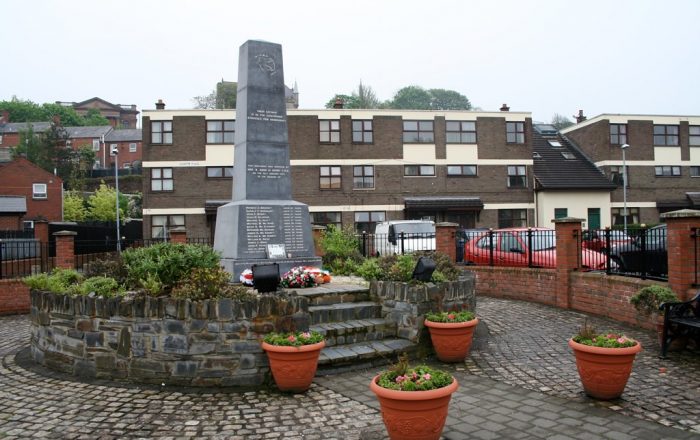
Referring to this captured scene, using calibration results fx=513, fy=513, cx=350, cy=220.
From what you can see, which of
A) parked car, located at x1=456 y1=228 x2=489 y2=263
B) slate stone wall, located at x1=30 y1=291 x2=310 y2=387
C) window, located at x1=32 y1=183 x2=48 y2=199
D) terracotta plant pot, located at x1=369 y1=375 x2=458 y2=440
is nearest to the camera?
terracotta plant pot, located at x1=369 y1=375 x2=458 y2=440

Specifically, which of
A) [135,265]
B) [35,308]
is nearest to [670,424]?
[135,265]

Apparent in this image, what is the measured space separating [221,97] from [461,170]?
1918 inches

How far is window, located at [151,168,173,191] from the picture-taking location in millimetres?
31469

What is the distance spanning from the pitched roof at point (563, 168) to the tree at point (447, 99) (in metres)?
61.6

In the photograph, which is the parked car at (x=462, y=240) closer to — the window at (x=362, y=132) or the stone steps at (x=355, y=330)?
the stone steps at (x=355, y=330)

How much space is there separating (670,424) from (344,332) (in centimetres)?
419

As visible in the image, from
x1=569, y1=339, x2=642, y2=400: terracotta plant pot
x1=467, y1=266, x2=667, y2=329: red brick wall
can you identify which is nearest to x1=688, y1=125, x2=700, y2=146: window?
x1=467, y1=266, x2=667, y2=329: red brick wall

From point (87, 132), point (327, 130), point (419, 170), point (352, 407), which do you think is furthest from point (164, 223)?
point (87, 132)

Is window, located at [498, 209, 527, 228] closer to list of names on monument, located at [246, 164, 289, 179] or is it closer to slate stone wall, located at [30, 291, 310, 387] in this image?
list of names on monument, located at [246, 164, 289, 179]

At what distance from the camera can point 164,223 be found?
31531 mm

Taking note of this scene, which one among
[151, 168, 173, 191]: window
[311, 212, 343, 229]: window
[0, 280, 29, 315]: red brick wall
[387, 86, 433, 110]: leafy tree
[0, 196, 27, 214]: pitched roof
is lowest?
[0, 280, 29, 315]: red brick wall

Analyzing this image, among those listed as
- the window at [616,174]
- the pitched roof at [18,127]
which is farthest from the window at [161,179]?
the pitched roof at [18,127]

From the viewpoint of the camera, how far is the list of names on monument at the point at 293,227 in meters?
11.0

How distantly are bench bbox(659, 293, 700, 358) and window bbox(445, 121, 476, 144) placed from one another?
88.1 feet
